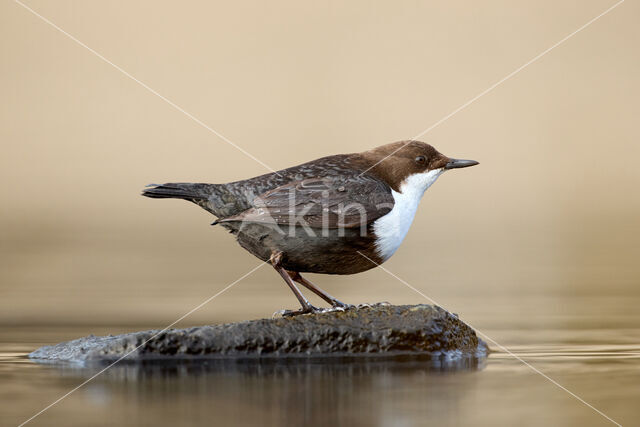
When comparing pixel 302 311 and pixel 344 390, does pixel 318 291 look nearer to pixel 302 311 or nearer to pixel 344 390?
pixel 302 311

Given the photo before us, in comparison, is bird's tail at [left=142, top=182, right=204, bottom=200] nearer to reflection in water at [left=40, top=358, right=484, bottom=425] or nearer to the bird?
the bird

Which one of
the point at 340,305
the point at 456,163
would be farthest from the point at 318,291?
the point at 456,163

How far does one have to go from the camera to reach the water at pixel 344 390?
4.58 meters

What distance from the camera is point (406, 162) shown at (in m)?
7.23

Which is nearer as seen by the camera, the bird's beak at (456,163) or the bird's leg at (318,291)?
the bird's leg at (318,291)

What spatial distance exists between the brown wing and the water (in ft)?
3.53

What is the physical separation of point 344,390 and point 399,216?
2.02m

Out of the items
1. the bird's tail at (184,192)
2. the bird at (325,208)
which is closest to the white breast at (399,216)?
the bird at (325,208)

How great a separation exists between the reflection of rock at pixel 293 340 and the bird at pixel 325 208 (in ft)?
1.50

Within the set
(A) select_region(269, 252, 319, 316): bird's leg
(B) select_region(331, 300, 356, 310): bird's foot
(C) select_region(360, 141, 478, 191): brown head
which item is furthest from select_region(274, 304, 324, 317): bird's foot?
(C) select_region(360, 141, 478, 191): brown head

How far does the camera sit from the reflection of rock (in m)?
6.28

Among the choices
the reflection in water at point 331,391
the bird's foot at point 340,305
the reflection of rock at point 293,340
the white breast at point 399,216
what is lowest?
the reflection in water at point 331,391

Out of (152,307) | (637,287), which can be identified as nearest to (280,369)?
(152,307)

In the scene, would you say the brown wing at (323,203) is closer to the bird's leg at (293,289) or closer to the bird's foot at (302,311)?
the bird's leg at (293,289)
